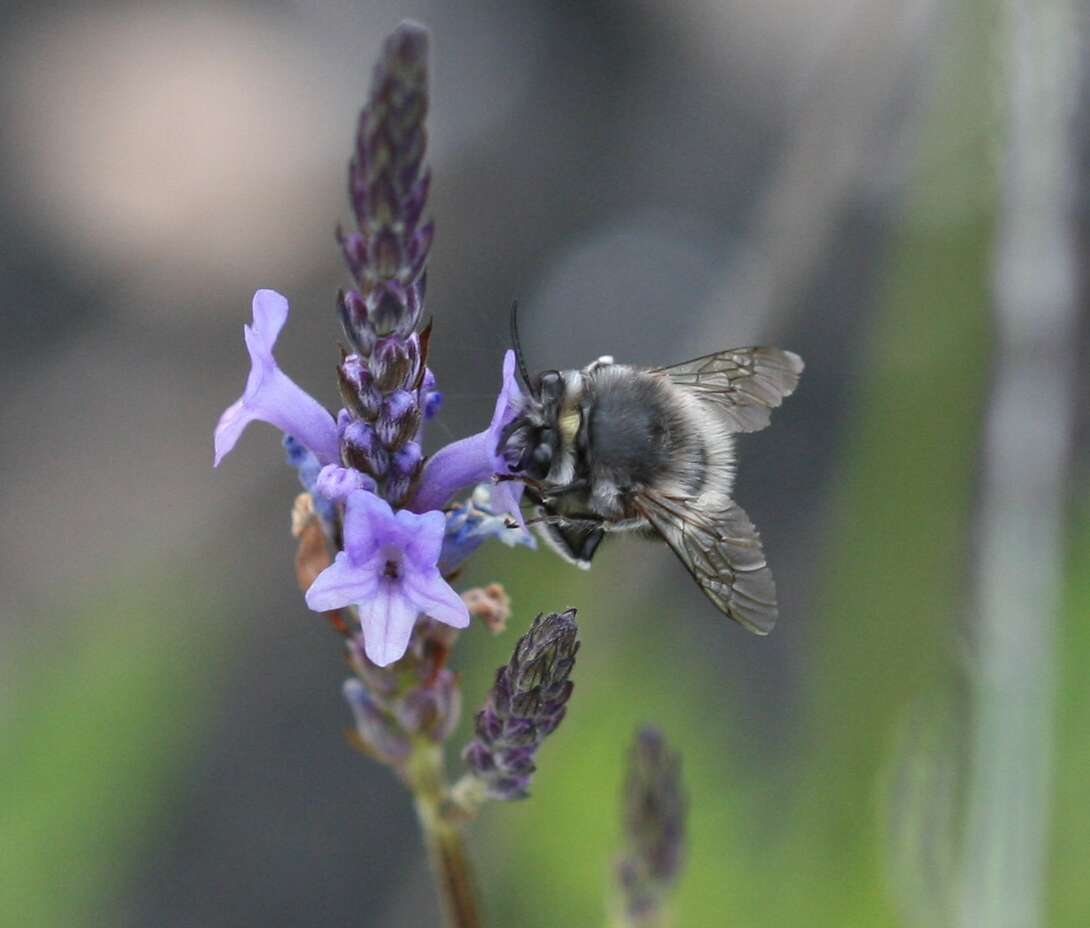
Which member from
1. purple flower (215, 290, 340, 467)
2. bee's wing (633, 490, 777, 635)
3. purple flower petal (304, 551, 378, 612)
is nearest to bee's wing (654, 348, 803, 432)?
bee's wing (633, 490, 777, 635)

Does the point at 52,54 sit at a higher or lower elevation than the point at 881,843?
higher

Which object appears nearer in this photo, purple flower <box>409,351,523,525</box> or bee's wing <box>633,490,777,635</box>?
purple flower <box>409,351,523,525</box>

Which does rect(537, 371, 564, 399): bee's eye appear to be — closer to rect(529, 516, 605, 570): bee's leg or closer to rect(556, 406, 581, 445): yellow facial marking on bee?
rect(556, 406, 581, 445): yellow facial marking on bee

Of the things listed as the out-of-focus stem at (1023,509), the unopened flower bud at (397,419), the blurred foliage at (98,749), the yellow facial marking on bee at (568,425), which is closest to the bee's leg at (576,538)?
the yellow facial marking on bee at (568,425)

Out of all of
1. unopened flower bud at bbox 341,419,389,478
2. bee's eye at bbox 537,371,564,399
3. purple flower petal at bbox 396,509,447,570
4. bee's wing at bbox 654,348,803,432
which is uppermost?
bee's wing at bbox 654,348,803,432

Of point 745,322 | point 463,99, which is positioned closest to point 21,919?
point 745,322

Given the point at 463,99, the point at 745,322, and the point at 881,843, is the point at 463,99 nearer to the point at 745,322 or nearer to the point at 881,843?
the point at 745,322

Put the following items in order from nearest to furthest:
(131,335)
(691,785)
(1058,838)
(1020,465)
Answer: (1020,465)
(1058,838)
(691,785)
(131,335)
